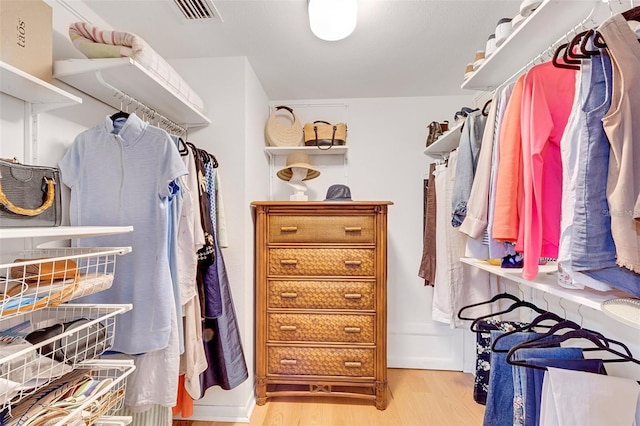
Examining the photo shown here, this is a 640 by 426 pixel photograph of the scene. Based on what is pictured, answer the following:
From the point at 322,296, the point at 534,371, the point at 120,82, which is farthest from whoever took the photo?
the point at 322,296

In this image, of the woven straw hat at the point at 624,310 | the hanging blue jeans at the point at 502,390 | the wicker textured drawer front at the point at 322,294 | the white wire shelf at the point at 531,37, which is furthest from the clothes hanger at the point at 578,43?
the wicker textured drawer front at the point at 322,294

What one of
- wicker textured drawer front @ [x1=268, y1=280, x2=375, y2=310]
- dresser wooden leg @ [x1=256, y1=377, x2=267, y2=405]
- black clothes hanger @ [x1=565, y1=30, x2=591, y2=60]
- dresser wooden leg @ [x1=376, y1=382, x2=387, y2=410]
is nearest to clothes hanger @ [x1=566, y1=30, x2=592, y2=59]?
black clothes hanger @ [x1=565, y1=30, x2=591, y2=60]

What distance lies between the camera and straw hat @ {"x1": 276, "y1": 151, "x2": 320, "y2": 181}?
2238mm

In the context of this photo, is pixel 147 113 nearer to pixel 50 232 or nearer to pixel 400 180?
pixel 50 232

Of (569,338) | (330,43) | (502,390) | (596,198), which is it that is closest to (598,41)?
(596,198)

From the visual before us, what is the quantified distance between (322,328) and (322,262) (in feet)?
1.33

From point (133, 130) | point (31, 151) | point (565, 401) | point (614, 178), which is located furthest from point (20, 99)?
point (565, 401)

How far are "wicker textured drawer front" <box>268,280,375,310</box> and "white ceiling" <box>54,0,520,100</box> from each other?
1.36m

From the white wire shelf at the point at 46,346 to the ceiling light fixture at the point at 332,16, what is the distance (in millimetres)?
1349

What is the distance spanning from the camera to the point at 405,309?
2.48m

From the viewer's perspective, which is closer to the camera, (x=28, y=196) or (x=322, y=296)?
(x=28, y=196)

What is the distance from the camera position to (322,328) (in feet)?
6.31

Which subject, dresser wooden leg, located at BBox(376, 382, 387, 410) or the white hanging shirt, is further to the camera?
dresser wooden leg, located at BBox(376, 382, 387, 410)

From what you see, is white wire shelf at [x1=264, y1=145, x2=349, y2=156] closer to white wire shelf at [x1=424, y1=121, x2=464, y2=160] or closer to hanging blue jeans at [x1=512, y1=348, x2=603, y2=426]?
white wire shelf at [x1=424, y1=121, x2=464, y2=160]
